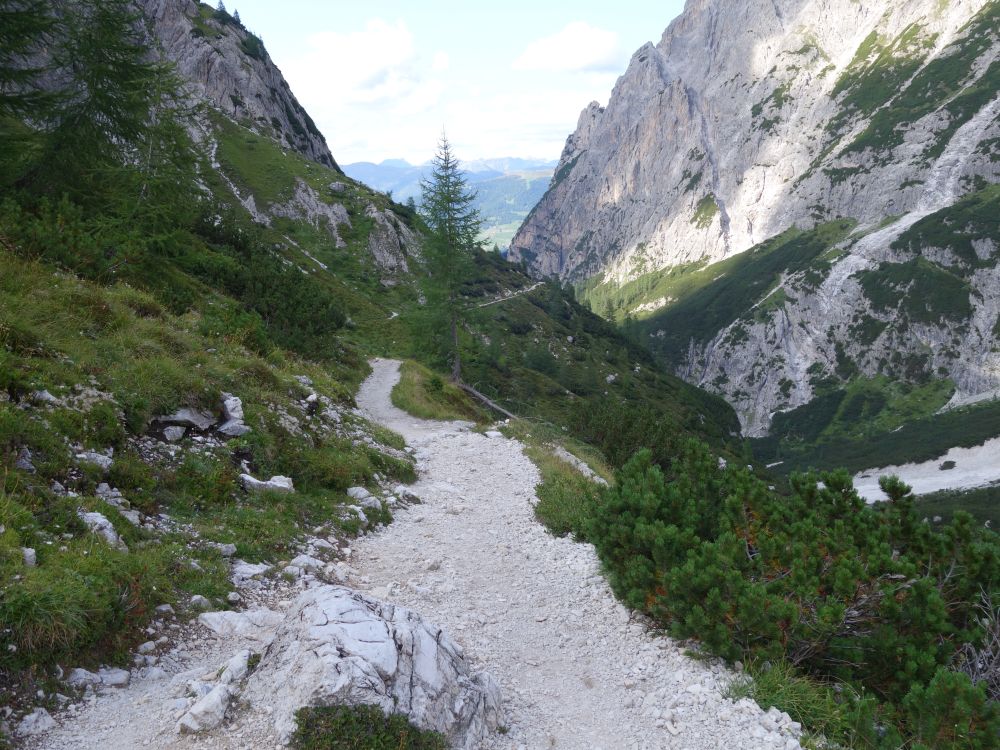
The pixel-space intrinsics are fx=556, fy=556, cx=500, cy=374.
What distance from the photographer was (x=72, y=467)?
7.75 metres

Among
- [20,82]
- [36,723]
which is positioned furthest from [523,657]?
[20,82]

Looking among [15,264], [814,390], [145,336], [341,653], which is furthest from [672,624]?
[814,390]

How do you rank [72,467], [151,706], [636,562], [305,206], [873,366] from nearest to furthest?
[151,706], [72,467], [636,562], [305,206], [873,366]

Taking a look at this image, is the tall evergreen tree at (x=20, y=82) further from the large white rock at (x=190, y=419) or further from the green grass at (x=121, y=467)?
the large white rock at (x=190, y=419)

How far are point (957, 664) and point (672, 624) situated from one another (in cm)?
359

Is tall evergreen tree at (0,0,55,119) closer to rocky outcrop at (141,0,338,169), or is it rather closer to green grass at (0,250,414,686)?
green grass at (0,250,414,686)

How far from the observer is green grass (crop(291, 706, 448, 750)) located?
467 centimetres

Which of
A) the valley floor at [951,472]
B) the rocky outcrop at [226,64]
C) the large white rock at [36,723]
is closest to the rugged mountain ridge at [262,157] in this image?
the rocky outcrop at [226,64]

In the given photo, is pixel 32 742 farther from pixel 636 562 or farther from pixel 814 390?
pixel 814 390

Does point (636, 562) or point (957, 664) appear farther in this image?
point (636, 562)

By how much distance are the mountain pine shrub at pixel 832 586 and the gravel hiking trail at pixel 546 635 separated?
616 mm

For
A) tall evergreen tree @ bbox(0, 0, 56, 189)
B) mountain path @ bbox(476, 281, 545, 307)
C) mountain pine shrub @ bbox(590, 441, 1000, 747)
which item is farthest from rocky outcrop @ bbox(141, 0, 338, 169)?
mountain pine shrub @ bbox(590, 441, 1000, 747)

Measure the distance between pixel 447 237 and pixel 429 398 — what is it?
11.9 metres

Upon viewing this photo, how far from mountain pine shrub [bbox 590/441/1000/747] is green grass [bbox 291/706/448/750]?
153 inches
